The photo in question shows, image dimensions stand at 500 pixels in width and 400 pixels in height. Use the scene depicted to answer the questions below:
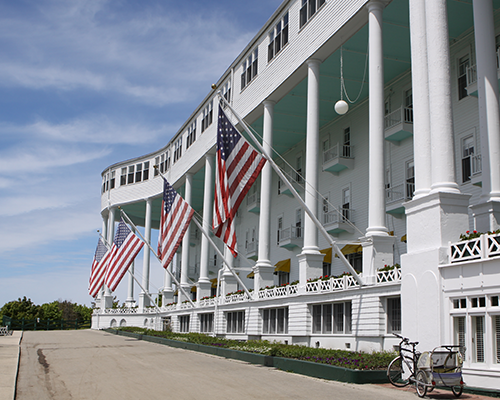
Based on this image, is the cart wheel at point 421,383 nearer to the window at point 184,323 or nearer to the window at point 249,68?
the window at point 249,68

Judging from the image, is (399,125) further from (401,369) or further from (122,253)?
(122,253)

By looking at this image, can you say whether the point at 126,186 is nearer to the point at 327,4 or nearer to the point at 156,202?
the point at 156,202

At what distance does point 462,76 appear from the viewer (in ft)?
85.8

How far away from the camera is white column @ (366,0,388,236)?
21188 mm

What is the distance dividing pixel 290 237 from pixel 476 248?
2730 cm

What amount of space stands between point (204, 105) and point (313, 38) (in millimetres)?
20519

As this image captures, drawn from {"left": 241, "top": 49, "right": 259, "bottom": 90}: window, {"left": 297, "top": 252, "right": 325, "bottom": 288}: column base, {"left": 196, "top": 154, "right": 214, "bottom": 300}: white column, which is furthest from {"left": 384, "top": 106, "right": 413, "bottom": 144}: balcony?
{"left": 196, "top": 154, "right": 214, "bottom": 300}: white column

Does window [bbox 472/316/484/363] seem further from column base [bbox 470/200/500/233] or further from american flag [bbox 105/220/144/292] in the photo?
american flag [bbox 105/220/144/292]

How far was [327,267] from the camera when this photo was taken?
36.4 metres

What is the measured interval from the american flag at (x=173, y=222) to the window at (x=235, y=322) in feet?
20.1

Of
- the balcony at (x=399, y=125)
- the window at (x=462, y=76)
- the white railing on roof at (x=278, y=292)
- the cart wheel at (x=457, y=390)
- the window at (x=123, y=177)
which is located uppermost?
the window at (x=123, y=177)

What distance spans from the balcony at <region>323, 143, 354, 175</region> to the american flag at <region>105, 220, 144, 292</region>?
14.1 meters

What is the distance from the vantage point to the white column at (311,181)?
2588 centimetres

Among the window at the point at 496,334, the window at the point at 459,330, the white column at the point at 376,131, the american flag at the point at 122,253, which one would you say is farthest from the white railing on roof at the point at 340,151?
the window at the point at 496,334
